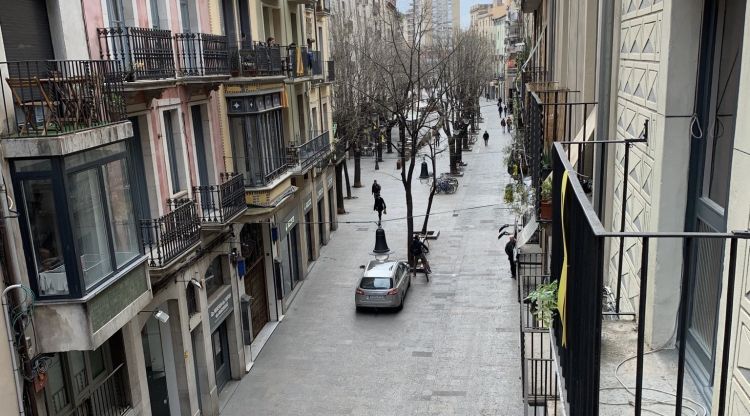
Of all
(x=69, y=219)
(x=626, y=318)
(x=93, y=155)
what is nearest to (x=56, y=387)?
(x=69, y=219)

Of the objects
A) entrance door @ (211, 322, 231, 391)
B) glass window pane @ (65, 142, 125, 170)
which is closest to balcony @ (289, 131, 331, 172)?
entrance door @ (211, 322, 231, 391)

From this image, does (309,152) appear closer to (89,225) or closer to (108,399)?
(108,399)

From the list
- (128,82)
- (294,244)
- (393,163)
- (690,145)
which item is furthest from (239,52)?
(393,163)

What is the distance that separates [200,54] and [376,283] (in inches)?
365

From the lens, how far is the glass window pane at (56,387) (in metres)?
9.56

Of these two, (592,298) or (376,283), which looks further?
(376,283)

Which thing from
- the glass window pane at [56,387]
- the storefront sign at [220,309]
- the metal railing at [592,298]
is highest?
the metal railing at [592,298]

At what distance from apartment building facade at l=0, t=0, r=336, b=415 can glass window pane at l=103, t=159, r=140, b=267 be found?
1.4 inches

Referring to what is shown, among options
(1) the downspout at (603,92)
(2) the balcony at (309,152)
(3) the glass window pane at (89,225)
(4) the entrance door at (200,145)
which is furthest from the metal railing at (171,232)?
(1) the downspout at (603,92)

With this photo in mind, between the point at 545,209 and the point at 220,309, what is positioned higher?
Answer: the point at 545,209

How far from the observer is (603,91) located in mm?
7004

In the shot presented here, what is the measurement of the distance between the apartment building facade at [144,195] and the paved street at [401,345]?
1.09m

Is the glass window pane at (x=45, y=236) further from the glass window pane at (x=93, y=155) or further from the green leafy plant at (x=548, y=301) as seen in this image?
the green leafy plant at (x=548, y=301)

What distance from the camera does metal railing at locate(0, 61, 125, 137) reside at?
834 cm
